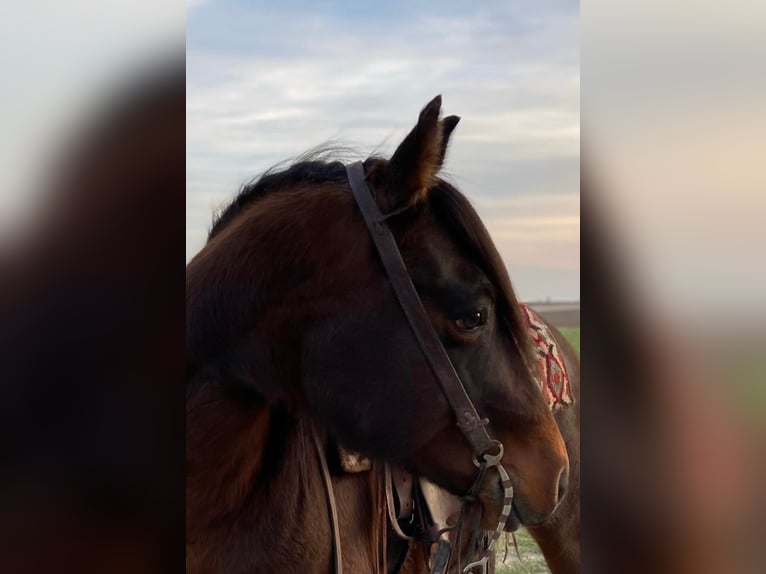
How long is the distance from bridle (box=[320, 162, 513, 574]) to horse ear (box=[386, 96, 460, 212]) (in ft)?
0.18

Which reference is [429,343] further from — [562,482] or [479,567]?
[479,567]

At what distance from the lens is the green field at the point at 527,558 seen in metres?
Result: 2.24

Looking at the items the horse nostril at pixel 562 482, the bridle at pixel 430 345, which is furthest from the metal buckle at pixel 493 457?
the horse nostril at pixel 562 482

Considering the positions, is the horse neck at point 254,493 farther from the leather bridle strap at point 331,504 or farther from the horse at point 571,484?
the horse at point 571,484

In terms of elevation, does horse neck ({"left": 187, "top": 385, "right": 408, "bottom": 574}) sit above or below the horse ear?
below

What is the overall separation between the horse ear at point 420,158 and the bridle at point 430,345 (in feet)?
0.18

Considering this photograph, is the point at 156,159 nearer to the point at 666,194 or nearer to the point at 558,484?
the point at 666,194

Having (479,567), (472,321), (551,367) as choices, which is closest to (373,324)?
(472,321)

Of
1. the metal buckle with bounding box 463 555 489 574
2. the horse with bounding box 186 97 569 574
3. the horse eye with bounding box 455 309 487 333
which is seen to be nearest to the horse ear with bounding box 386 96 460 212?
the horse with bounding box 186 97 569 574

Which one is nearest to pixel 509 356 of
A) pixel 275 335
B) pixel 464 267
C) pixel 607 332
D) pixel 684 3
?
pixel 464 267

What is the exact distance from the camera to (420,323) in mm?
1306

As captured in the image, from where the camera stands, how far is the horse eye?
1354mm

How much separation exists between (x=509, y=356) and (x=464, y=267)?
0.68ft

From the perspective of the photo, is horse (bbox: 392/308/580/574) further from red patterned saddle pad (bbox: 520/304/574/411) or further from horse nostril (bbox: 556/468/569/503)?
horse nostril (bbox: 556/468/569/503)
